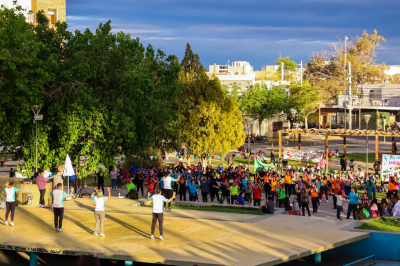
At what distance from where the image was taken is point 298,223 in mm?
19391

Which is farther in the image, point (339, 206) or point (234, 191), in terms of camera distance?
point (234, 191)

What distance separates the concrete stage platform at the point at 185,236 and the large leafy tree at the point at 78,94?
→ 4.79 m

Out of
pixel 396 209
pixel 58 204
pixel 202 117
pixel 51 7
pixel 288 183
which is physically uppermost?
pixel 51 7

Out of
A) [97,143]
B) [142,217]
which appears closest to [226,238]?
[142,217]

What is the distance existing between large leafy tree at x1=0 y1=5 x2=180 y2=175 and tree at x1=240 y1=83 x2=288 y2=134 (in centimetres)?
3730

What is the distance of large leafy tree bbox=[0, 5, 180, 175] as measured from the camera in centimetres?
2456

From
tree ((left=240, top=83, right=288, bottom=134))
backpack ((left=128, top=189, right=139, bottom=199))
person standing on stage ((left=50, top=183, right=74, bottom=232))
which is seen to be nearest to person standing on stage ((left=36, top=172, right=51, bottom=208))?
person standing on stage ((left=50, top=183, right=74, bottom=232))

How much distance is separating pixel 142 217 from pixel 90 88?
797 cm

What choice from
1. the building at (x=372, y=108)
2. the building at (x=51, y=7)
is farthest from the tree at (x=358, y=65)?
the building at (x=51, y=7)

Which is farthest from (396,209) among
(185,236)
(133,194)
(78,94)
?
(78,94)

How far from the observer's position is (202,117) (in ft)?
127

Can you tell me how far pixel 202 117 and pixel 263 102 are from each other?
91.7ft

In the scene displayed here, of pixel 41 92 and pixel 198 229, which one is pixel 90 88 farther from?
pixel 198 229

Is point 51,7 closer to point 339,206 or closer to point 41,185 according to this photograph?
point 41,185
